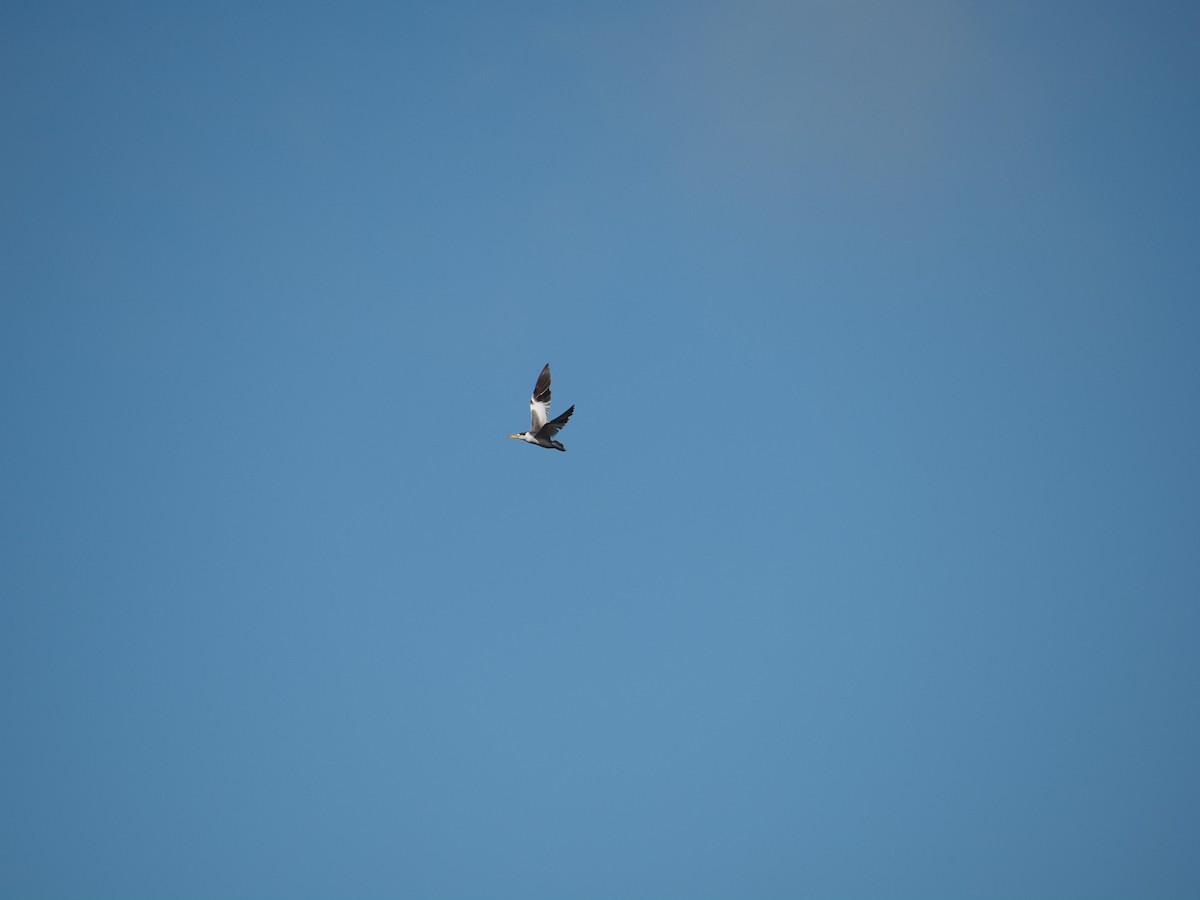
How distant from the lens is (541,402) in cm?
3506

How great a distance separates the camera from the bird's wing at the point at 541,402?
3459 cm

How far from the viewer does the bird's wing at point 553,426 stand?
1288 inches

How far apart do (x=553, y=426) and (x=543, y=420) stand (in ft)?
4.78

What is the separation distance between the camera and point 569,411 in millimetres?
32562

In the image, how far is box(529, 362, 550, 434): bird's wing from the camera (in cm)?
3459

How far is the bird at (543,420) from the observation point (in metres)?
33.2

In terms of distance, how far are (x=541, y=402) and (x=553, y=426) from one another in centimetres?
213

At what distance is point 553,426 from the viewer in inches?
1312

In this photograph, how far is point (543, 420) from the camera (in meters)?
34.7

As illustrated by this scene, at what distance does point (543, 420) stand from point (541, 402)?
876 mm

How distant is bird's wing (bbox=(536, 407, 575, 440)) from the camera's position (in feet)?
107

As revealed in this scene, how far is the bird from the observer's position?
3322cm
